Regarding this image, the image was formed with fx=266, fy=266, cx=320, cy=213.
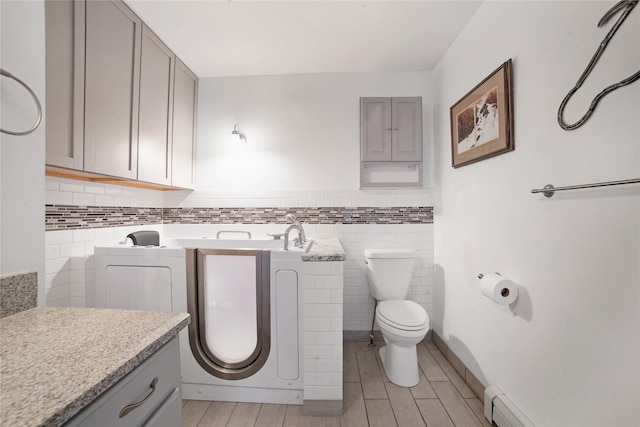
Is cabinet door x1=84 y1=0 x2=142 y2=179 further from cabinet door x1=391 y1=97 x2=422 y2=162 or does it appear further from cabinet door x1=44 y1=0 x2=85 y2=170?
cabinet door x1=391 y1=97 x2=422 y2=162

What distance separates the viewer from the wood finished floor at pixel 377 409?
57.1 inches

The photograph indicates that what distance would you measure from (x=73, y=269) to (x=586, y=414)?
8.56 feet

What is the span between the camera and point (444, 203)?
220cm

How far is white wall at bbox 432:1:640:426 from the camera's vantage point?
0.87 meters

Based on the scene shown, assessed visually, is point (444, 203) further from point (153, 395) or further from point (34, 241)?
point (34, 241)

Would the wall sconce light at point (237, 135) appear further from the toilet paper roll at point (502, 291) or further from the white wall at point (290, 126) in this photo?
the toilet paper roll at point (502, 291)

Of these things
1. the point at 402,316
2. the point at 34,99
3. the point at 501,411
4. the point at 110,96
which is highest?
the point at 110,96

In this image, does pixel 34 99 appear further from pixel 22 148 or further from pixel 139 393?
pixel 139 393

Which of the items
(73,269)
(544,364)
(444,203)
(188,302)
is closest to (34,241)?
(188,302)

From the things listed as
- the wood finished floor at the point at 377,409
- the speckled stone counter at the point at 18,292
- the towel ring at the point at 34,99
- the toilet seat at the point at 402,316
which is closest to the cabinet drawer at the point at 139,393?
the speckled stone counter at the point at 18,292

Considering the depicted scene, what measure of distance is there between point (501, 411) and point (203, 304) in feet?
5.60

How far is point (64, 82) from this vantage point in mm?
1275

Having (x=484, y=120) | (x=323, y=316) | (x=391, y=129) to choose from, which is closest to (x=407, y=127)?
(x=391, y=129)

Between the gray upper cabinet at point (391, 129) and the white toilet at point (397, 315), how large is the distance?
842 millimetres
